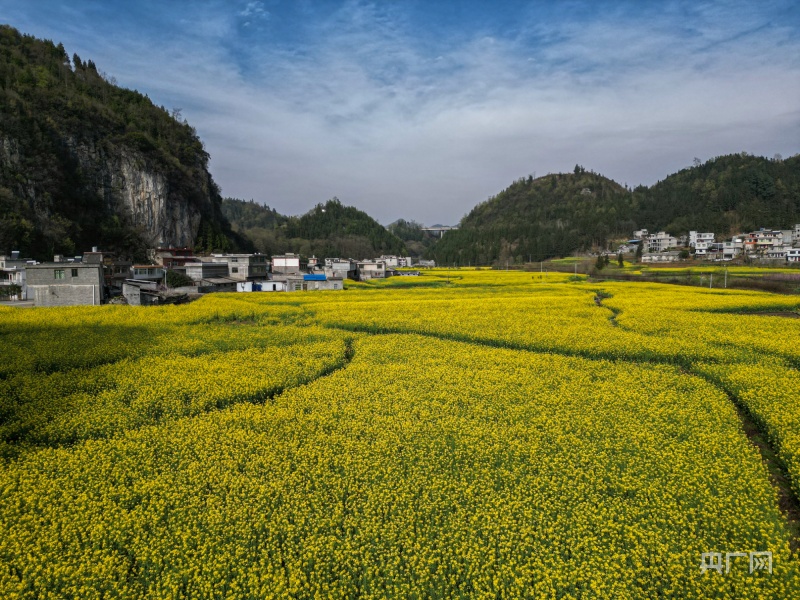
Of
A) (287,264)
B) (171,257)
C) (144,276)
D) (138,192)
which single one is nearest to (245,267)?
(144,276)

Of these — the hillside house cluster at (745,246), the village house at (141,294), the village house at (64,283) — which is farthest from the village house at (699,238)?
the village house at (64,283)

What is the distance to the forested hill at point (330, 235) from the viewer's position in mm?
144488

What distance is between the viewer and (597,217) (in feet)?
498

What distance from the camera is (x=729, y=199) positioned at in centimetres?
12731

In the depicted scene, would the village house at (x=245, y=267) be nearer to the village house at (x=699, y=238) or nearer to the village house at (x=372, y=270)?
the village house at (x=372, y=270)

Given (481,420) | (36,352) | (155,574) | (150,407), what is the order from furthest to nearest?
(36,352), (150,407), (481,420), (155,574)

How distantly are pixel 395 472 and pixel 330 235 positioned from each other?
164 m

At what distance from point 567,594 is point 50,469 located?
1103 centimetres

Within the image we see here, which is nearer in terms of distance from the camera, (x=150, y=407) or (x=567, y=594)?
(x=567, y=594)

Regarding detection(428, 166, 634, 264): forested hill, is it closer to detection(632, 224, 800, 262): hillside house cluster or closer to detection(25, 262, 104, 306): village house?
detection(632, 224, 800, 262): hillside house cluster

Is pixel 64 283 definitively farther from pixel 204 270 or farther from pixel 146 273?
pixel 204 270

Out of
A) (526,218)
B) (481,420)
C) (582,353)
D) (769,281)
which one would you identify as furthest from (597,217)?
(481,420)

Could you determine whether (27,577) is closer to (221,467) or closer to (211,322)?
(221,467)

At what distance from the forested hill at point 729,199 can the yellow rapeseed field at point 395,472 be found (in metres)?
122
